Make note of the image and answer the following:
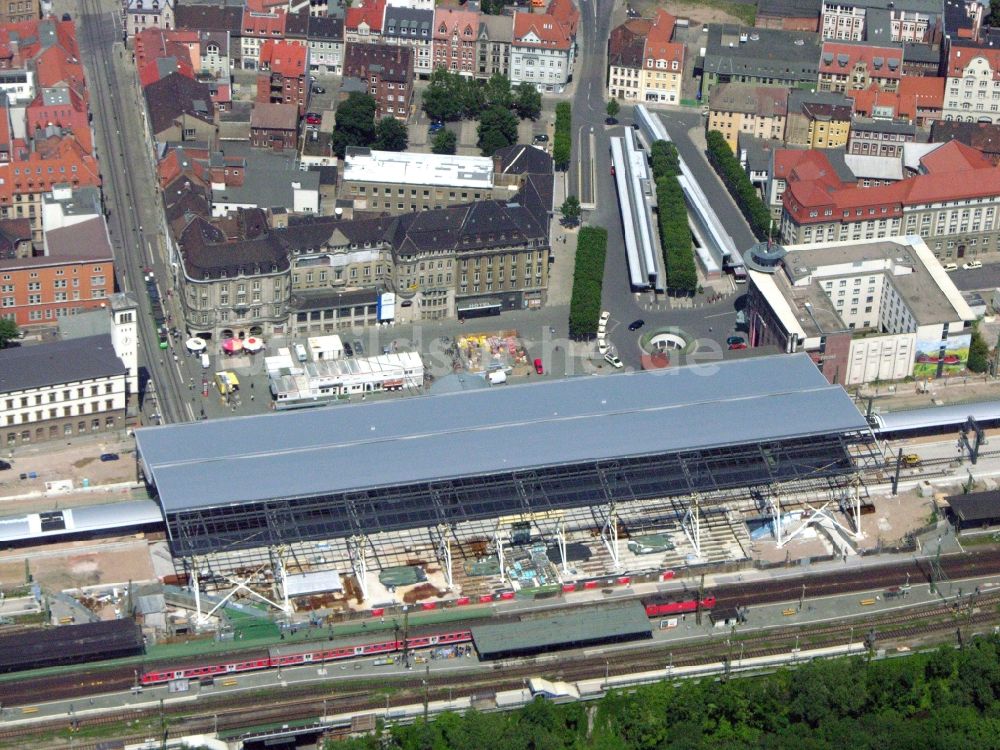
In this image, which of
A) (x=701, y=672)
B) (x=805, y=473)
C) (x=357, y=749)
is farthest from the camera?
(x=805, y=473)

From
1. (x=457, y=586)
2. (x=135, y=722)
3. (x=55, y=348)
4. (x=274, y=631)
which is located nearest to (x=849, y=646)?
(x=457, y=586)

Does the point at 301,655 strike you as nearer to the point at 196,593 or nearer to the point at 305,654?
the point at 305,654

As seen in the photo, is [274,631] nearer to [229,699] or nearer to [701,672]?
[229,699]

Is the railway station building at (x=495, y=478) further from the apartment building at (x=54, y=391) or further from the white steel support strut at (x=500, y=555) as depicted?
the apartment building at (x=54, y=391)

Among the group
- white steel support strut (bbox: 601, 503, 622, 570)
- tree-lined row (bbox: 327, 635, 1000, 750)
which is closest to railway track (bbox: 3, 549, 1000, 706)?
white steel support strut (bbox: 601, 503, 622, 570)

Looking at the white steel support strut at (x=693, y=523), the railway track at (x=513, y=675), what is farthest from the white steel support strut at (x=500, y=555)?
the white steel support strut at (x=693, y=523)

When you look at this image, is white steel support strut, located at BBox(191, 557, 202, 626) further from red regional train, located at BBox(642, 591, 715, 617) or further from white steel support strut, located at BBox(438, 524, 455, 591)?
red regional train, located at BBox(642, 591, 715, 617)

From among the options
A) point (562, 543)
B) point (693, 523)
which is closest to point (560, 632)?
point (562, 543)
